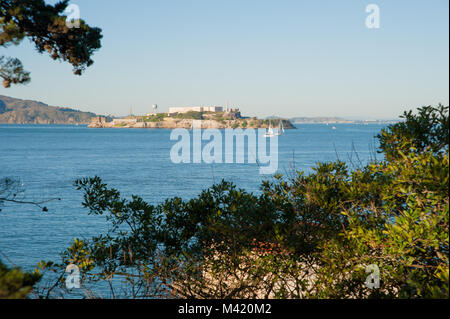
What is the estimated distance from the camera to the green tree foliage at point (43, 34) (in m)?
4.74

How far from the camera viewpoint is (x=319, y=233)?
604 centimetres

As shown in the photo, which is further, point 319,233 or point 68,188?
point 68,188

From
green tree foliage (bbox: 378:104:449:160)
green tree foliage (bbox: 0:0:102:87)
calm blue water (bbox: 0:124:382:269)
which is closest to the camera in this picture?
green tree foliage (bbox: 0:0:102:87)

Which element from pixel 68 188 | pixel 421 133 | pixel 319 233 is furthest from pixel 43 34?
pixel 68 188

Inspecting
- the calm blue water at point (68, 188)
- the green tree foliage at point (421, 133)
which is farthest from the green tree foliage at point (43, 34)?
the green tree foliage at point (421, 133)

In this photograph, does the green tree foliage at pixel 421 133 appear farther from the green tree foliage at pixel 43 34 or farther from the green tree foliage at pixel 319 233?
the green tree foliage at pixel 43 34

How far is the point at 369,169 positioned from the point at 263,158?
204 ft

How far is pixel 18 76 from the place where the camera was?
5.27 meters

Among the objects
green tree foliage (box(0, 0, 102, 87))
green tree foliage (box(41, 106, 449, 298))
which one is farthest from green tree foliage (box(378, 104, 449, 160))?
green tree foliage (box(0, 0, 102, 87))

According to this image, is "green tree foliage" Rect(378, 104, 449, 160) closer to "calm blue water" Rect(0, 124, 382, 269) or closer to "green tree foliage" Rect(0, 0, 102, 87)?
"calm blue water" Rect(0, 124, 382, 269)

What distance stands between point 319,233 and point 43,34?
4.50m

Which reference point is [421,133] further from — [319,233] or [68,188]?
[68,188]

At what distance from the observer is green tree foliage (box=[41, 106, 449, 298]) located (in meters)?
4.91

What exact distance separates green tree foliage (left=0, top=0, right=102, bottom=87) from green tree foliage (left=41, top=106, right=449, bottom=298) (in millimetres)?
2596
